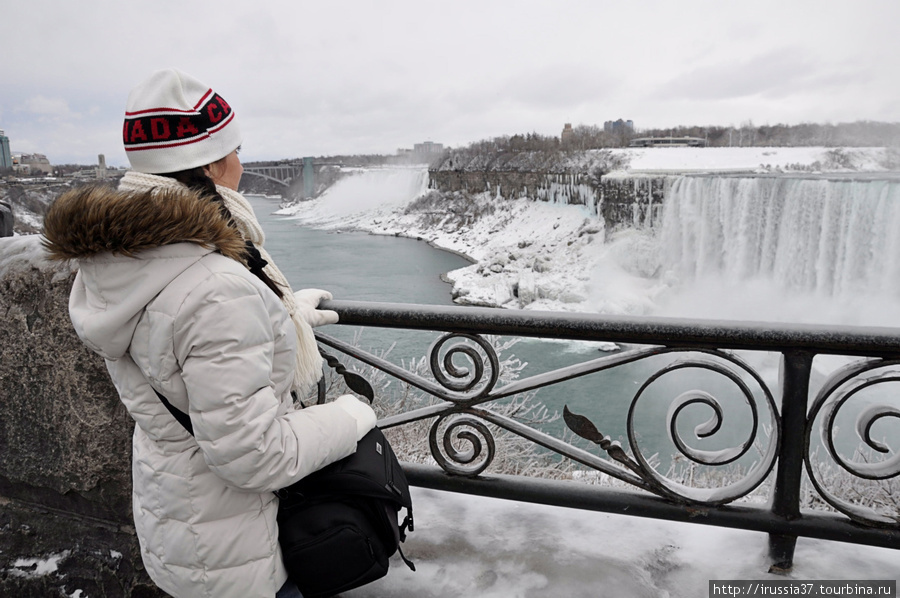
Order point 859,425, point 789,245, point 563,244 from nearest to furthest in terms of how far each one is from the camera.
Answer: point 859,425 < point 789,245 < point 563,244

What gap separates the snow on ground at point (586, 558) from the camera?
1.73m

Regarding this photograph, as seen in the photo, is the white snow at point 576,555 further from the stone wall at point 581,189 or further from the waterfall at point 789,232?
the stone wall at point 581,189

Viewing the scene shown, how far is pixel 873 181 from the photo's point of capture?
19266 mm

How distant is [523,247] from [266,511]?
1485 inches

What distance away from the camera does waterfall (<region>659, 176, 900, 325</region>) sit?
63.6 feet

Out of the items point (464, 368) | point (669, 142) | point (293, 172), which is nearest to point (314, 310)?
point (464, 368)

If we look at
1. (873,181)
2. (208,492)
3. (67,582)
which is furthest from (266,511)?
(873,181)

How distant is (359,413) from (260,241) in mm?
429

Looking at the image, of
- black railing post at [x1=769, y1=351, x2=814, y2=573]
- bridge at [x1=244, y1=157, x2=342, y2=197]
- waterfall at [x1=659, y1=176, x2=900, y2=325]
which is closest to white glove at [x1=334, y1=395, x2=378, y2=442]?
black railing post at [x1=769, y1=351, x2=814, y2=573]

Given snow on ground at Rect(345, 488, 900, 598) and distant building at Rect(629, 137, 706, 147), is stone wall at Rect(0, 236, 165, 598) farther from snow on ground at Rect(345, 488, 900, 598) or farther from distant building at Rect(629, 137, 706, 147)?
distant building at Rect(629, 137, 706, 147)

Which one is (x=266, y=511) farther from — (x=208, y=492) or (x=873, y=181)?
(x=873, y=181)

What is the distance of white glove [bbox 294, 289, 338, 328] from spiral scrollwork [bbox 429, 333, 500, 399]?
311 millimetres

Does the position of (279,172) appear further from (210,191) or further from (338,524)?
(338,524)

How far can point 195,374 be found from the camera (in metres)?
0.99
